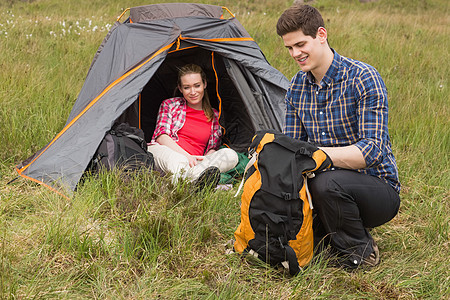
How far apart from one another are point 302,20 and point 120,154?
167cm

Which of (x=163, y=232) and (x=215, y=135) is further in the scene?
(x=215, y=135)

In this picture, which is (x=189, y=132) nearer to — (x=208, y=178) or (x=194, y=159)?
(x=194, y=159)

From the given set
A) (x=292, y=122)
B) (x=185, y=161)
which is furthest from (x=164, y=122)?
(x=292, y=122)

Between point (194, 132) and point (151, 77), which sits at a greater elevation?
point (151, 77)

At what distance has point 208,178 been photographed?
352 centimetres

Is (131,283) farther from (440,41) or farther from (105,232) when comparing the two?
(440,41)

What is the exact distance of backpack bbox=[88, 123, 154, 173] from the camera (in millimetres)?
3426

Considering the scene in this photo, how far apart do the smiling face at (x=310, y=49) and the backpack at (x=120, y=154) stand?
4.63ft

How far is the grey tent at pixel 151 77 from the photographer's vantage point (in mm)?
3527

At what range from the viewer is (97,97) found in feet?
12.3

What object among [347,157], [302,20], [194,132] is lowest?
[194,132]

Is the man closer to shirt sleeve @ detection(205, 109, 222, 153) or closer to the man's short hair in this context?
the man's short hair

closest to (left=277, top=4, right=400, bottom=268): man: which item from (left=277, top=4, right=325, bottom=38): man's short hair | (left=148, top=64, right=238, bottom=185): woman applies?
(left=277, top=4, right=325, bottom=38): man's short hair

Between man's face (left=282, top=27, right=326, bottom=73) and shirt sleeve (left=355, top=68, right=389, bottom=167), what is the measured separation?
0.89 ft
